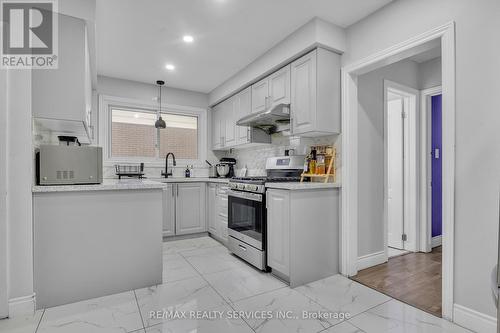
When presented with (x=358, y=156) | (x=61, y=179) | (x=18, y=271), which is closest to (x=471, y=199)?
(x=358, y=156)

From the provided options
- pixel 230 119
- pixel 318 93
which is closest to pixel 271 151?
pixel 230 119

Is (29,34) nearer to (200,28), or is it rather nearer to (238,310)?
(200,28)

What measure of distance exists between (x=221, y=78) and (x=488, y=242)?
12.4 ft

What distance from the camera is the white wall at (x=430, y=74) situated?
10.9ft

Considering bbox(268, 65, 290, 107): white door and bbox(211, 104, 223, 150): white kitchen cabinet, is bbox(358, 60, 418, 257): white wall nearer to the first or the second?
bbox(268, 65, 290, 107): white door

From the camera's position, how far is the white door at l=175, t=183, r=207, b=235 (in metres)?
4.12

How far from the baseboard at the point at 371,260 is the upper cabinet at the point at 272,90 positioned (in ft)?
6.45

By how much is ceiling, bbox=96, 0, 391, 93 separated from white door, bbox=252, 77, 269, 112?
13.5 inches

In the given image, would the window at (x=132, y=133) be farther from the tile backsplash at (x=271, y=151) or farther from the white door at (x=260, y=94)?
the white door at (x=260, y=94)

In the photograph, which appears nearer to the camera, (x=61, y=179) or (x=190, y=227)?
(x=61, y=179)

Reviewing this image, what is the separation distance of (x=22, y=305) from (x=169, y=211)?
2204mm

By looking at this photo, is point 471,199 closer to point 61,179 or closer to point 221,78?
point 61,179

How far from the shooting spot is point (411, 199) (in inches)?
136

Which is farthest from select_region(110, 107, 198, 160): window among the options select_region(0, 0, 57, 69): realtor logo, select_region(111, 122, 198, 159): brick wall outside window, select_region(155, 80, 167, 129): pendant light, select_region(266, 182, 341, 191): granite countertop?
select_region(266, 182, 341, 191): granite countertop
